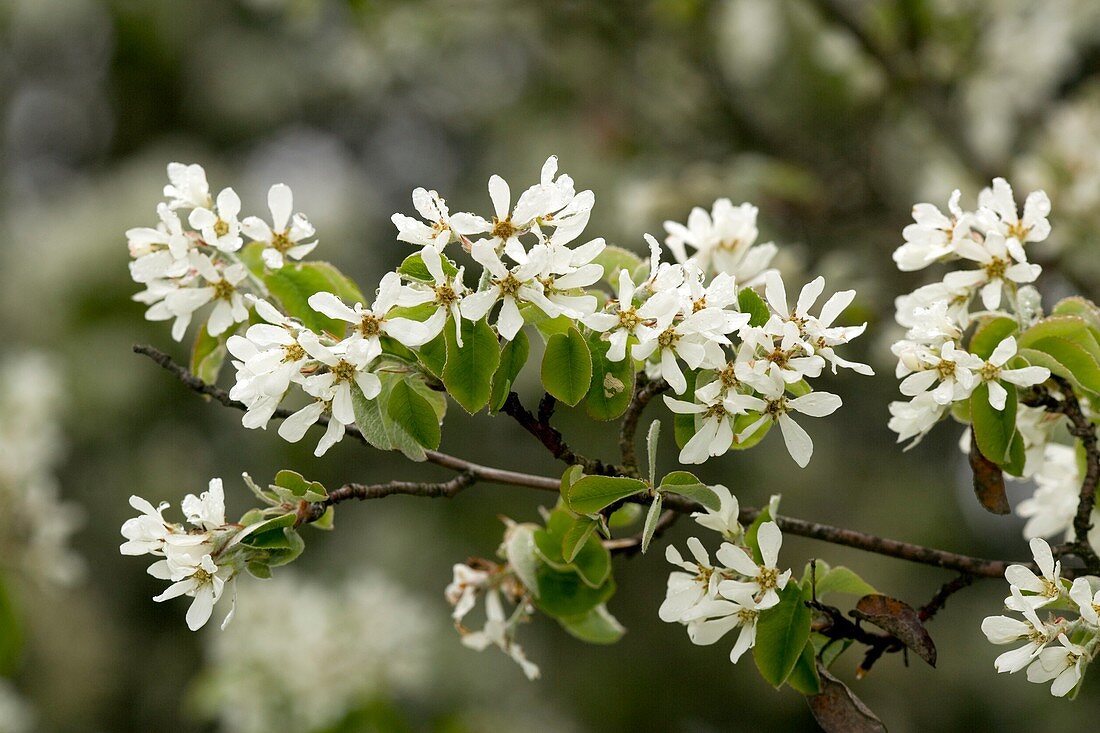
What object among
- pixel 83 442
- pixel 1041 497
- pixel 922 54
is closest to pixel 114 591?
pixel 83 442

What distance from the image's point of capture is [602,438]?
6.42m

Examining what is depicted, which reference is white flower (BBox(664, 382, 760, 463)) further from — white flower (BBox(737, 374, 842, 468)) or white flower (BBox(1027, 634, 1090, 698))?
white flower (BBox(1027, 634, 1090, 698))

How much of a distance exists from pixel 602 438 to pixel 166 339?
2564 mm

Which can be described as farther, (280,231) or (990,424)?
(280,231)

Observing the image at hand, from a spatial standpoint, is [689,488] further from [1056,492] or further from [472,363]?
[1056,492]

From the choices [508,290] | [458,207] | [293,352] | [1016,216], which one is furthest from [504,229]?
[458,207]

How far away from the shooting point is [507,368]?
1.28 metres

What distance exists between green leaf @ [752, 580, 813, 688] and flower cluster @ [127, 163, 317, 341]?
728mm

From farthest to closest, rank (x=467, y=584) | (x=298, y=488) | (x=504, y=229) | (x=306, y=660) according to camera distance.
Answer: (x=306, y=660)
(x=467, y=584)
(x=298, y=488)
(x=504, y=229)

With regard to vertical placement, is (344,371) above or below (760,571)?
above

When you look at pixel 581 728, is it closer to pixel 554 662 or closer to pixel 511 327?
pixel 554 662

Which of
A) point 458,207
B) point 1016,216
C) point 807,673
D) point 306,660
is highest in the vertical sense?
point 1016,216

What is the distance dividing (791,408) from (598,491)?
242mm

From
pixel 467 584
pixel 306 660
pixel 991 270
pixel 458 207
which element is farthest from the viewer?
pixel 458 207
